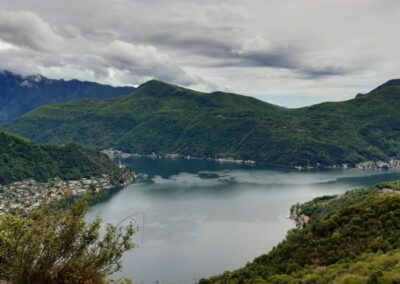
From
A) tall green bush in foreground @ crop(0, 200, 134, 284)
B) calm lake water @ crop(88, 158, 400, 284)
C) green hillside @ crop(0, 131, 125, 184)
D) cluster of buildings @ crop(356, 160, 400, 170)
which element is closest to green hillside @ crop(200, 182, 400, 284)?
tall green bush in foreground @ crop(0, 200, 134, 284)

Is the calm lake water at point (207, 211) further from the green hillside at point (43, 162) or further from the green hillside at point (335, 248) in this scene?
the green hillside at point (335, 248)

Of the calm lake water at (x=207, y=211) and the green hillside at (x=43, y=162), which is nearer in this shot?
the calm lake water at (x=207, y=211)

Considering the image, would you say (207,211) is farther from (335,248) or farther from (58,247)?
(58,247)

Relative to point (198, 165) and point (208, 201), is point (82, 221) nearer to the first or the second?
point (208, 201)

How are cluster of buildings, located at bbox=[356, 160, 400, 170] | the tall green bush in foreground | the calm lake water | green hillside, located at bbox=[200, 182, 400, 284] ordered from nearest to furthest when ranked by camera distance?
the tall green bush in foreground, green hillside, located at bbox=[200, 182, 400, 284], the calm lake water, cluster of buildings, located at bbox=[356, 160, 400, 170]

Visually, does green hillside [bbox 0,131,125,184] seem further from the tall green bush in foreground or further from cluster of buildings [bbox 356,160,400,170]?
the tall green bush in foreground

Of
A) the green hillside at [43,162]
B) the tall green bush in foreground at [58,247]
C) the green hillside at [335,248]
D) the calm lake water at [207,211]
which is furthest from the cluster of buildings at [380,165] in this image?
the tall green bush in foreground at [58,247]
